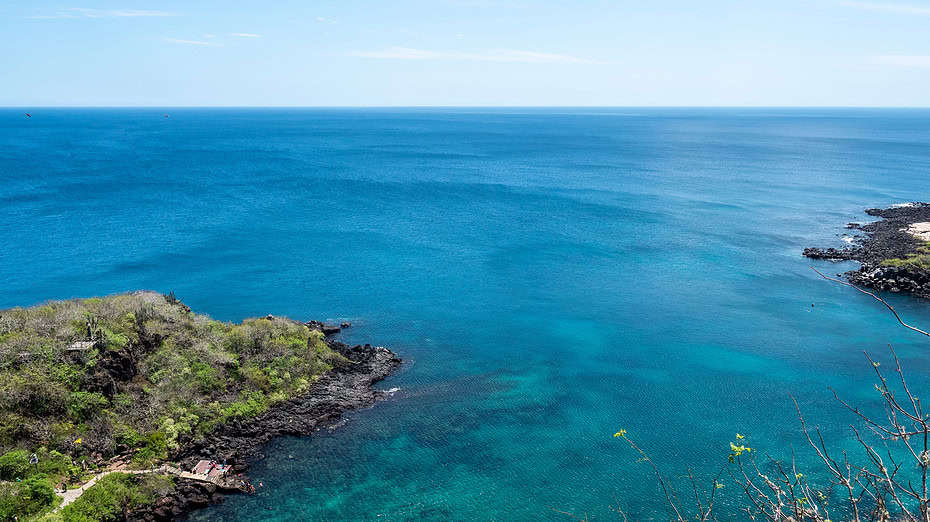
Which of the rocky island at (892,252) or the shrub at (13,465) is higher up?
the rocky island at (892,252)

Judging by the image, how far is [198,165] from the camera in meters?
148

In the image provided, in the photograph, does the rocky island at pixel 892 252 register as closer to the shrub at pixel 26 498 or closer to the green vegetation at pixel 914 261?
the green vegetation at pixel 914 261

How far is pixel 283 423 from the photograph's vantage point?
39656 millimetres

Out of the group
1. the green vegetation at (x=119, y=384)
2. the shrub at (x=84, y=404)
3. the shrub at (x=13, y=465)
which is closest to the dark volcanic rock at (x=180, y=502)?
the green vegetation at (x=119, y=384)

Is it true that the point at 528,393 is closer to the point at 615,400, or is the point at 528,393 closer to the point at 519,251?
the point at 615,400

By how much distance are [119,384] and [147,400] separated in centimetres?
237

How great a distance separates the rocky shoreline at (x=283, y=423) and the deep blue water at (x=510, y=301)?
1.40 meters

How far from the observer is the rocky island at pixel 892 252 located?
211 ft

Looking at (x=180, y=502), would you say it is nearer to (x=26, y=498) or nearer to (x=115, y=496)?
(x=115, y=496)

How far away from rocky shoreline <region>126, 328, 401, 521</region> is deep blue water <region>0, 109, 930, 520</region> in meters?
1.40

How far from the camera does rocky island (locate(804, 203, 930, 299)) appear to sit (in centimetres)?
6444

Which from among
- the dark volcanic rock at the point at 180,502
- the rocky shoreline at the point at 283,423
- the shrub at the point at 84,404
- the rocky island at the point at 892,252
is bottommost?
the dark volcanic rock at the point at 180,502

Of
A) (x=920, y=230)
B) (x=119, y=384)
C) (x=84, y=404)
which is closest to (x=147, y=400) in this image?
(x=119, y=384)

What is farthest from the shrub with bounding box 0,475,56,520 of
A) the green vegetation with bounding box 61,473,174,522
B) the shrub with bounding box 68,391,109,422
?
the shrub with bounding box 68,391,109,422
